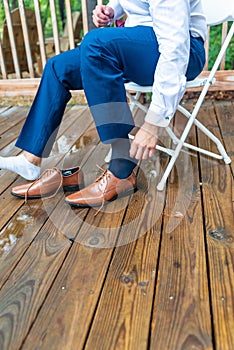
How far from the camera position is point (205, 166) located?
1871mm

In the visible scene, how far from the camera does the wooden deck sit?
934 mm

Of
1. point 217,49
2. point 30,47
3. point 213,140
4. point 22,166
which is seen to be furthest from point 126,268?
point 217,49

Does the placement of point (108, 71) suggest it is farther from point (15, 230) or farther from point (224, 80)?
point (224, 80)

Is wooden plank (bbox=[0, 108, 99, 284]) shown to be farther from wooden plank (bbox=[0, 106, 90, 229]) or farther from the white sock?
the white sock

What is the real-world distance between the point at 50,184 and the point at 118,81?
523 millimetres

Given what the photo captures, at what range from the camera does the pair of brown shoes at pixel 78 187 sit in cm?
154

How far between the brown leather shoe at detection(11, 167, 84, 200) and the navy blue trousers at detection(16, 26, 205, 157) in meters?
0.23

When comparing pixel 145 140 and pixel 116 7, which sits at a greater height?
pixel 116 7

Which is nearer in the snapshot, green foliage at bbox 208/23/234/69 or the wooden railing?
the wooden railing

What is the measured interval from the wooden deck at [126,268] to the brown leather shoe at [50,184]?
3 cm

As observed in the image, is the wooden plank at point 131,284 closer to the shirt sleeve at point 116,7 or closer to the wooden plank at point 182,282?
the wooden plank at point 182,282

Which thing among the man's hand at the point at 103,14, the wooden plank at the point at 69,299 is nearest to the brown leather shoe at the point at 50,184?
the wooden plank at the point at 69,299

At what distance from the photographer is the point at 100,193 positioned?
60.8 inches

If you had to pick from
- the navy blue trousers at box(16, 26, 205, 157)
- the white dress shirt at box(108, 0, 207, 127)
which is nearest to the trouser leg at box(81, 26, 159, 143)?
the navy blue trousers at box(16, 26, 205, 157)
